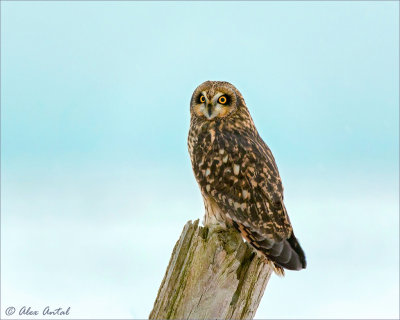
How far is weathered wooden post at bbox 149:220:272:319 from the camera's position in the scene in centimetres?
298

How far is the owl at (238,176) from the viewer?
3.52 meters

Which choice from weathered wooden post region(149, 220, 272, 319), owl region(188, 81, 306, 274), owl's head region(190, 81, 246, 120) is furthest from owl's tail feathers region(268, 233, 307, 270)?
owl's head region(190, 81, 246, 120)

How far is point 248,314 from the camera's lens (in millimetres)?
3088

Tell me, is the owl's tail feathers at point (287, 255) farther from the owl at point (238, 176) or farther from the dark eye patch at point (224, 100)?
the dark eye patch at point (224, 100)

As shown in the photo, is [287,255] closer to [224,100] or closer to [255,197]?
[255,197]

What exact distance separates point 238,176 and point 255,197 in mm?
205

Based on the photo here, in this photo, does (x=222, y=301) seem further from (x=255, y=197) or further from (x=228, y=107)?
(x=228, y=107)

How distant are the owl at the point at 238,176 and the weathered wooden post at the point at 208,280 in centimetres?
30

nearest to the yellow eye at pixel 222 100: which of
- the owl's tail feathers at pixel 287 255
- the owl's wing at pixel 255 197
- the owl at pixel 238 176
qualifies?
the owl at pixel 238 176

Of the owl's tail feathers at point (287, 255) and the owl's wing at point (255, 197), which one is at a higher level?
the owl's wing at point (255, 197)

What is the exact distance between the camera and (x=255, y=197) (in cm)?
365

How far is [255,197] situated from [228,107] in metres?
0.89

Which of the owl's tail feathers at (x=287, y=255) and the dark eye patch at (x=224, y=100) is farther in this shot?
the dark eye patch at (x=224, y=100)

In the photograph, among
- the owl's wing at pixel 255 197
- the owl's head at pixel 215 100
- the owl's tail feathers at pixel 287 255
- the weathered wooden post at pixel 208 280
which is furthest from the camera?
the owl's head at pixel 215 100
